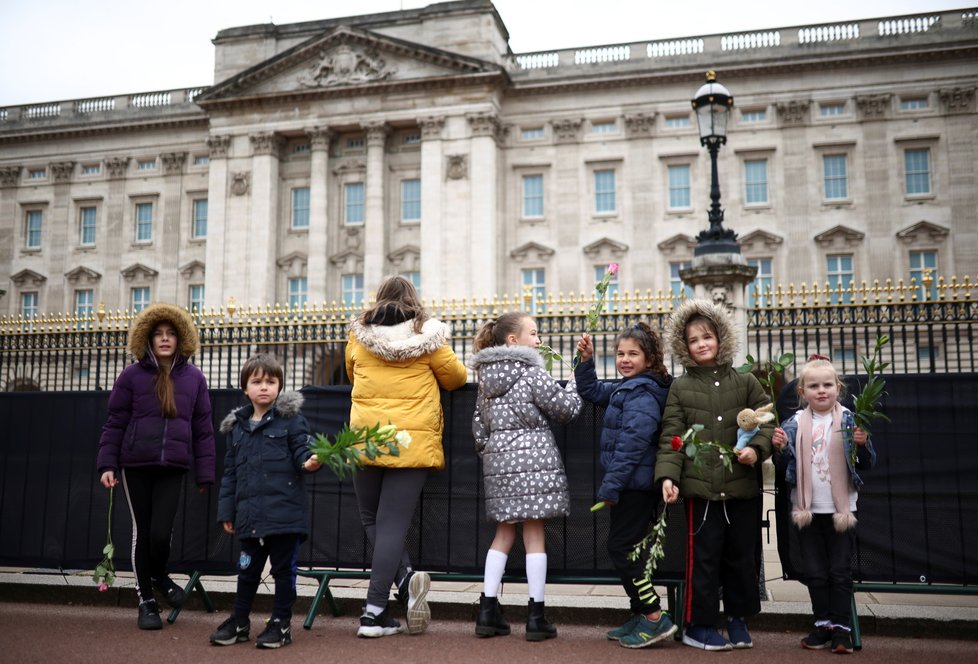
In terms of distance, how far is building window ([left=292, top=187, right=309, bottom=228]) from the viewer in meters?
37.3

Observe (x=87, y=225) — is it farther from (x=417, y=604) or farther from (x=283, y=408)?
(x=417, y=604)

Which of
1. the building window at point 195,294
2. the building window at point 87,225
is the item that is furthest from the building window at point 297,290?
the building window at point 87,225

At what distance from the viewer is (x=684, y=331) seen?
5742 mm

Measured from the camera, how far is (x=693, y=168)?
112ft

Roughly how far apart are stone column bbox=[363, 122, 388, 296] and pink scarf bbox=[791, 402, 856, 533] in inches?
1177

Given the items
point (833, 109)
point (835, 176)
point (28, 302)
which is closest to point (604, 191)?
point (835, 176)

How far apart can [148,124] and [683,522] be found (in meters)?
38.9

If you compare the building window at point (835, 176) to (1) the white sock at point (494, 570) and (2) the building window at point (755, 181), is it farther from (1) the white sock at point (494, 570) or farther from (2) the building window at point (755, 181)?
(1) the white sock at point (494, 570)

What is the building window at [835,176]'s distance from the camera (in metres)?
33.0

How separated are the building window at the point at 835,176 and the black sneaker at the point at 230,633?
31.5 metres

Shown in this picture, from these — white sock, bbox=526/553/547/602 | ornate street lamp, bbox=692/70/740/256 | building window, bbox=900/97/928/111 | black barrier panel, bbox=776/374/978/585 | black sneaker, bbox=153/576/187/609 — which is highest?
building window, bbox=900/97/928/111

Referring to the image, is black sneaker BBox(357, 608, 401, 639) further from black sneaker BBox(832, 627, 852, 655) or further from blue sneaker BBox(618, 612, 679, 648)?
black sneaker BBox(832, 627, 852, 655)

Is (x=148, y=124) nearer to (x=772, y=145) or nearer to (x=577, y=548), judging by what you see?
(x=772, y=145)

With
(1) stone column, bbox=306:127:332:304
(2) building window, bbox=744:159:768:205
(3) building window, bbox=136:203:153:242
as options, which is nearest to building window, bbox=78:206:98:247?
(3) building window, bbox=136:203:153:242
